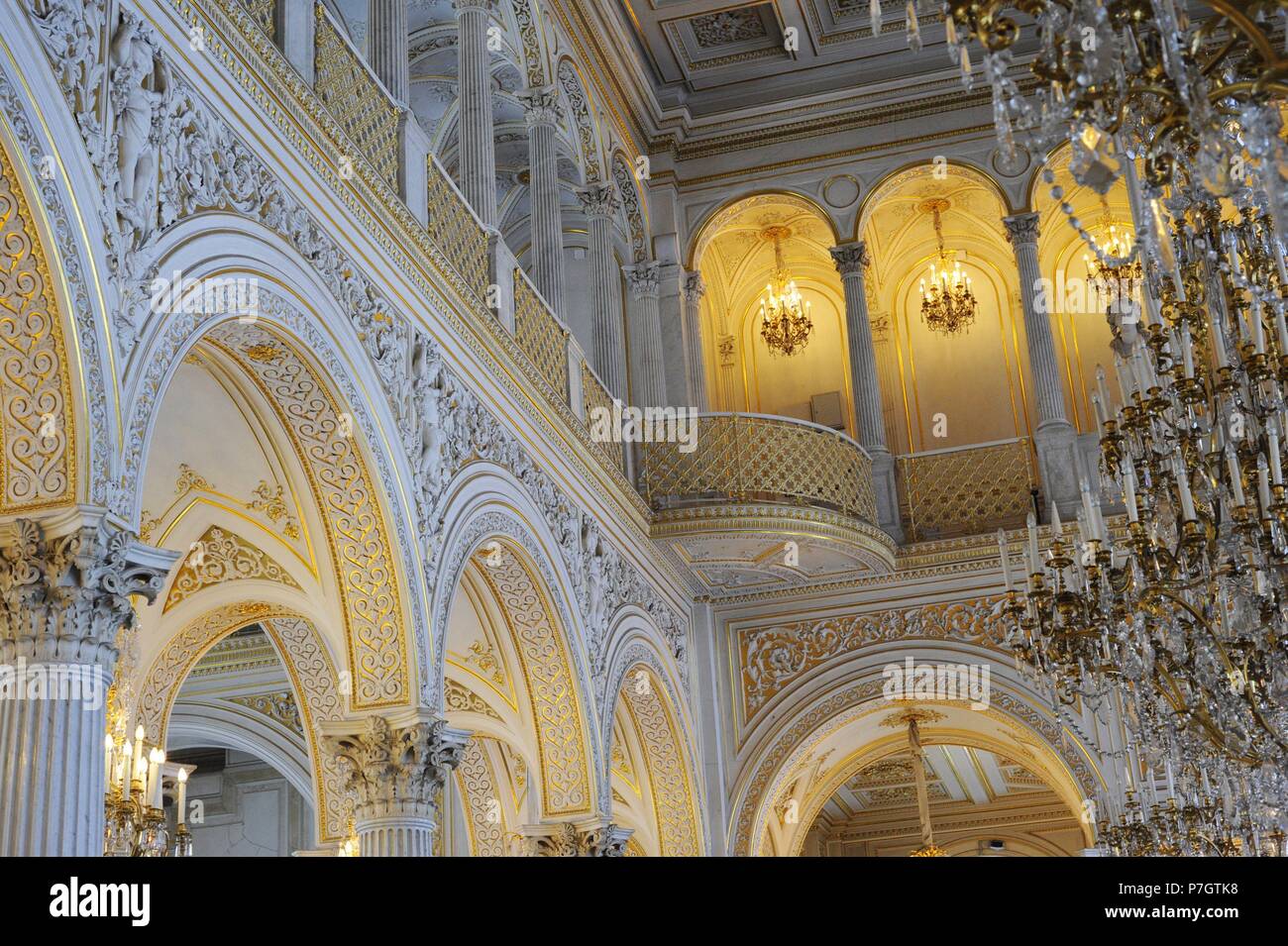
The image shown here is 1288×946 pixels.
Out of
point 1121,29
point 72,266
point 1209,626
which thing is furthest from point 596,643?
point 1121,29

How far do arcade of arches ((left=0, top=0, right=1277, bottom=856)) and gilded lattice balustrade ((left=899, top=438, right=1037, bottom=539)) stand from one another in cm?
3

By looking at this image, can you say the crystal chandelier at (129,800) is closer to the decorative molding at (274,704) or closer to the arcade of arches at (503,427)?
the arcade of arches at (503,427)

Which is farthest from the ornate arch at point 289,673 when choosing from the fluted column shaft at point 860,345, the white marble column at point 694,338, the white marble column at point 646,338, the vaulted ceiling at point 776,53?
the vaulted ceiling at point 776,53

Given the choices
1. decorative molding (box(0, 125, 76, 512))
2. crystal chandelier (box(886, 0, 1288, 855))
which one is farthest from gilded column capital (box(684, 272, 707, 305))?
decorative molding (box(0, 125, 76, 512))

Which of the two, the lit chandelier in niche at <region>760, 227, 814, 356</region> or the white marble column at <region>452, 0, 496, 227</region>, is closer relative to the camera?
the white marble column at <region>452, 0, 496, 227</region>

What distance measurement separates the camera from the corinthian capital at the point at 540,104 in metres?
11.7

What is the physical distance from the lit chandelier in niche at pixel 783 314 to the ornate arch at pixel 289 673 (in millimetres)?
6712

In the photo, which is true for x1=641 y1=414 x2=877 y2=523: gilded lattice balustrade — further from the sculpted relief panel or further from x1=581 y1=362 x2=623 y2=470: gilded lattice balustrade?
the sculpted relief panel

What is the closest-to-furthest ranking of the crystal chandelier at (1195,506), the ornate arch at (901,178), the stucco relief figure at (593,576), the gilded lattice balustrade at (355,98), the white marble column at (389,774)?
the crystal chandelier at (1195,506), the gilded lattice balustrade at (355,98), the white marble column at (389,774), the stucco relief figure at (593,576), the ornate arch at (901,178)

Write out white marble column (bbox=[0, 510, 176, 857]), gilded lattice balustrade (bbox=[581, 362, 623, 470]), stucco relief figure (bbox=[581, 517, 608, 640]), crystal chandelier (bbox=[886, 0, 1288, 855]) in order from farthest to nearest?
gilded lattice balustrade (bbox=[581, 362, 623, 470]), stucco relief figure (bbox=[581, 517, 608, 640]), crystal chandelier (bbox=[886, 0, 1288, 855]), white marble column (bbox=[0, 510, 176, 857])

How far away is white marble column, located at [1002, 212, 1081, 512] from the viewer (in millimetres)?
13695

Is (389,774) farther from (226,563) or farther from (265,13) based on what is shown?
(265,13)

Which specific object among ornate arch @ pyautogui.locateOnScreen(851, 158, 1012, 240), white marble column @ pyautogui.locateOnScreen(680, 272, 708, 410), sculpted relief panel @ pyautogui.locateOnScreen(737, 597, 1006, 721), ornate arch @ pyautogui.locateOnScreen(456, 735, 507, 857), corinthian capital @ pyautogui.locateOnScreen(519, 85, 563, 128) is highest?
ornate arch @ pyautogui.locateOnScreen(851, 158, 1012, 240)
